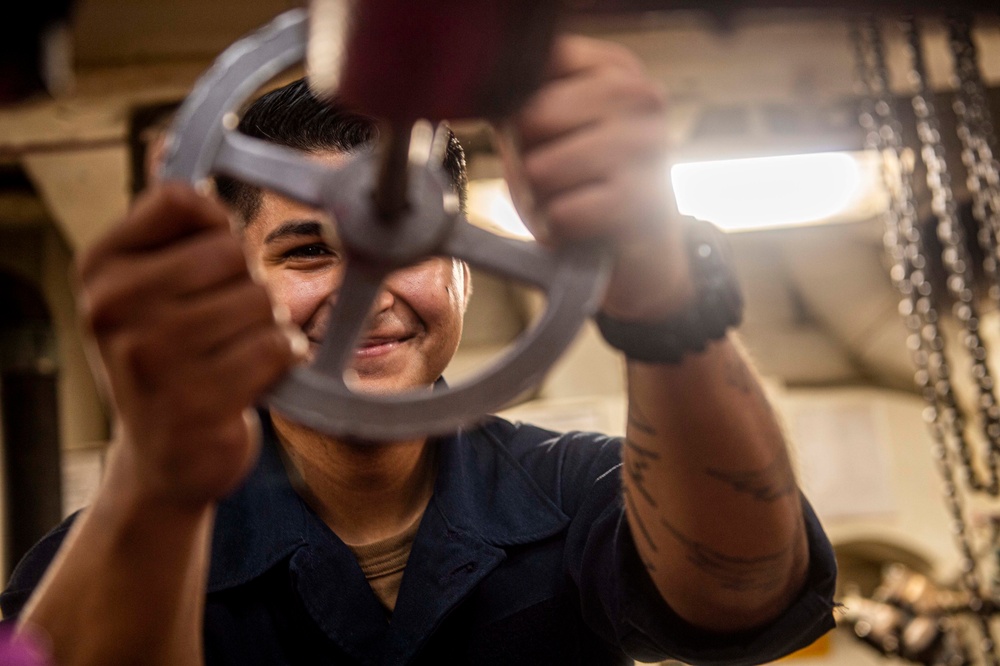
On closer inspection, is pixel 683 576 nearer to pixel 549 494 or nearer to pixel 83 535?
pixel 549 494

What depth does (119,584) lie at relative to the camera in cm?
60

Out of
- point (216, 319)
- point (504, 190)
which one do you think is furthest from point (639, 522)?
point (504, 190)

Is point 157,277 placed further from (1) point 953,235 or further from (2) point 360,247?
(1) point 953,235

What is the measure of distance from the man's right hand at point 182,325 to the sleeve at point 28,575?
0.52m

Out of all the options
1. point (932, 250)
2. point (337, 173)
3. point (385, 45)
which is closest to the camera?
point (385, 45)

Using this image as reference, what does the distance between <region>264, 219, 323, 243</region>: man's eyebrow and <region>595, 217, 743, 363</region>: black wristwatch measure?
0.48 meters

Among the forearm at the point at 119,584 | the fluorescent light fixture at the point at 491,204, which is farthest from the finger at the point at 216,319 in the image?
the fluorescent light fixture at the point at 491,204

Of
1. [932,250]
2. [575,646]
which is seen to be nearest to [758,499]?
[575,646]

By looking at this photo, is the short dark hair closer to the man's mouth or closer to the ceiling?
the man's mouth

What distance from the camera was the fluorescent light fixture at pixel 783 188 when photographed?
9.00 ft

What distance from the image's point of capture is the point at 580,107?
55cm

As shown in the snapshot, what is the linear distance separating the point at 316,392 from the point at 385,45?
0.68 feet

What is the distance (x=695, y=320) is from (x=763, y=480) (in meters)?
0.18

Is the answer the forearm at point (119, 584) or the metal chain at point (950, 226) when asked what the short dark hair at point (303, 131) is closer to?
the forearm at point (119, 584)
